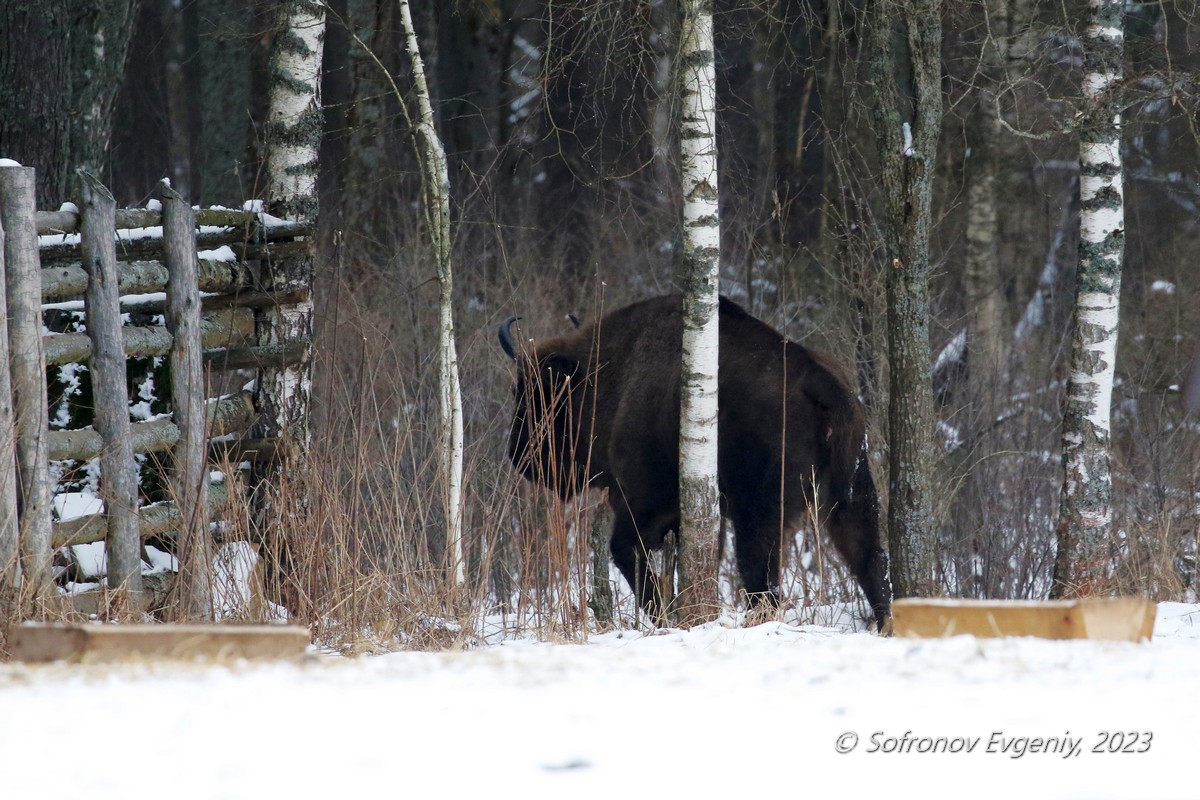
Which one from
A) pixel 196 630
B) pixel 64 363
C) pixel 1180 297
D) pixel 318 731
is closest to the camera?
pixel 318 731

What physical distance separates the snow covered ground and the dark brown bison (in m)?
3.60

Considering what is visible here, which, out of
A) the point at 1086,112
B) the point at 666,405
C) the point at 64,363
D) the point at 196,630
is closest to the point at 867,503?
the point at 666,405

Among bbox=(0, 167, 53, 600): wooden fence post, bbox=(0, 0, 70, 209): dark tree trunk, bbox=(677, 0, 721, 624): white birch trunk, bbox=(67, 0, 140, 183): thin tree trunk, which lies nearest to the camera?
bbox=(0, 167, 53, 600): wooden fence post

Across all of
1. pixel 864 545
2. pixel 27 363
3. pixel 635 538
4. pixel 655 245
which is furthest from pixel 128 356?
pixel 655 245

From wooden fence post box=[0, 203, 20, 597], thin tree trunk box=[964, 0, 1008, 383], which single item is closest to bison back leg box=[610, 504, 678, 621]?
wooden fence post box=[0, 203, 20, 597]

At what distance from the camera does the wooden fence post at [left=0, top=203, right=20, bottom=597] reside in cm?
499

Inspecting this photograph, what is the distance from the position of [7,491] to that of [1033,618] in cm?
368

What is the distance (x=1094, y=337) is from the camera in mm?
6840

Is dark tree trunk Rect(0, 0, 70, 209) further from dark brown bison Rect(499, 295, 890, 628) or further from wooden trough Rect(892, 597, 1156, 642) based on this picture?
wooden trough Rect(892, 597, 1156, 642)

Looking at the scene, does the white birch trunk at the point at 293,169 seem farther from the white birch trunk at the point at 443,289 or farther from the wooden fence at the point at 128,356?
the white birch trunk at the point at 443,289

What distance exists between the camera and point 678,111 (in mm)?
6984

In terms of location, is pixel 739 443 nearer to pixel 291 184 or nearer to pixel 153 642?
pixel 291 184

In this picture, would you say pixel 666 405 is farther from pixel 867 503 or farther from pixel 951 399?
pixel 951 399

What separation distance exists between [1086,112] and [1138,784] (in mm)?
4817
